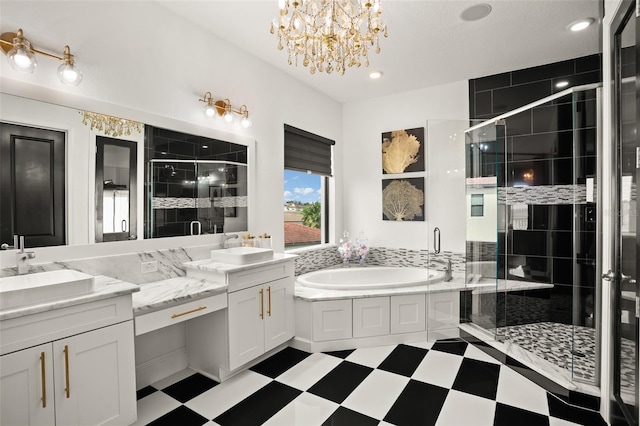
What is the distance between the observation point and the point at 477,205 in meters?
3.12

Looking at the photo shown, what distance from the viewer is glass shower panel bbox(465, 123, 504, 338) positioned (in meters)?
3.05

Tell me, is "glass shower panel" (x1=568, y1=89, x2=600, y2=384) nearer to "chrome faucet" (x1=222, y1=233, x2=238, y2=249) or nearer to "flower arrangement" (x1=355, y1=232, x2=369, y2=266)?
"flower arrangement" (x1=355, y1=232, x2=369, y2=266)

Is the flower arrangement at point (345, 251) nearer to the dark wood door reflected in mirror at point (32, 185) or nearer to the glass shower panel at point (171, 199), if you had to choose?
the glass shower panel at point (171, 199)

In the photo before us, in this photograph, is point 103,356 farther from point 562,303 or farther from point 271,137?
point 562,303

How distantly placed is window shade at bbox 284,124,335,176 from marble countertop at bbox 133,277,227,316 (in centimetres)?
183

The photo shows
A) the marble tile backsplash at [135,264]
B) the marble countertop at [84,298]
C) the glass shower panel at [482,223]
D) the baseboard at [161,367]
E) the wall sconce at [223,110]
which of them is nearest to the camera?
the marble countertop at [84,298]

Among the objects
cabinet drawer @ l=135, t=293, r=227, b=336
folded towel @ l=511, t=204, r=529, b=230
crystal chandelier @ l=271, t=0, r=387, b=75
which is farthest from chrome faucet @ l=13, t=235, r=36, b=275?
folded towel @ l=511, t=204, r=529, b=230

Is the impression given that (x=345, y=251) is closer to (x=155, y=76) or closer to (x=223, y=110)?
→ (x=223, y=110)

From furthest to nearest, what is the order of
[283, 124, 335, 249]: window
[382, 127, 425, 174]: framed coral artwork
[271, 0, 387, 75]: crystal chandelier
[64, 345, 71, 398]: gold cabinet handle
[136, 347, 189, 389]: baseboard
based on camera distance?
[382, 127, 425, 174]: framed coral artwork → [283, 124, 335, 249]: window → [136, 347, 189, 389]: baseboard → [271, 0, 387, 75]: crystal chandelier → [64, 345, 71, 398]: gold cabinet handle

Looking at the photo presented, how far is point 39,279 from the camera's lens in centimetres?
169

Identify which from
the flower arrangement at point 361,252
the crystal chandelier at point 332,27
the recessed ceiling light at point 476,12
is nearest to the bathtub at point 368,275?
the flower arrangement at point 361,252

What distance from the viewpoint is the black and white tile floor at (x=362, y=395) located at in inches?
77.4

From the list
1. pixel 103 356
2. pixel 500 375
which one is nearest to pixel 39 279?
pixel 103 356

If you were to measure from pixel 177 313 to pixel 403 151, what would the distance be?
3.35 meters
